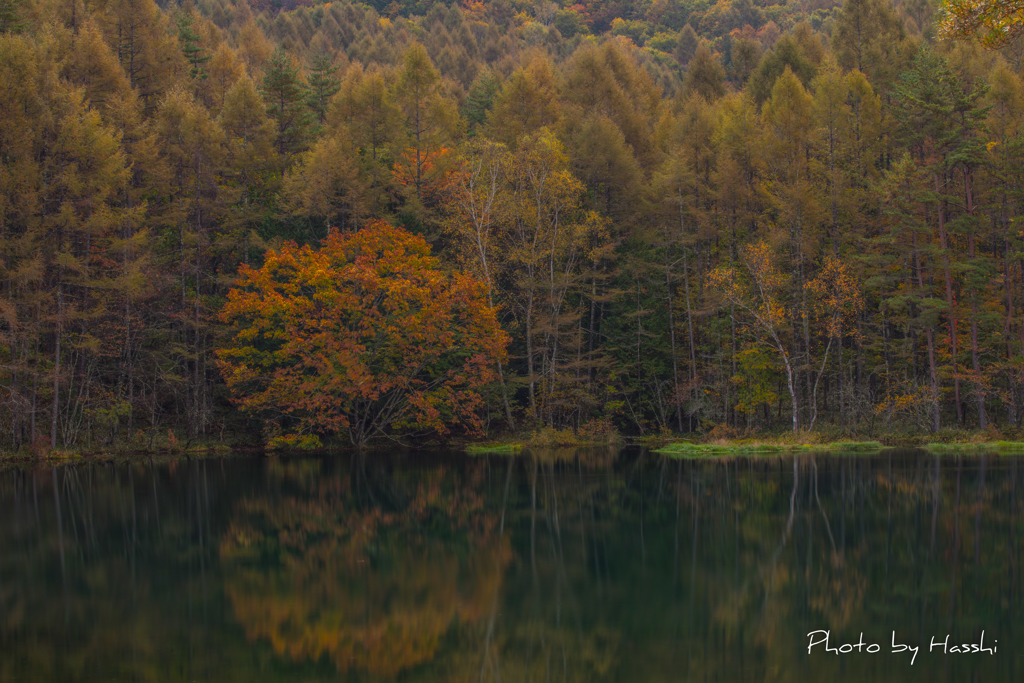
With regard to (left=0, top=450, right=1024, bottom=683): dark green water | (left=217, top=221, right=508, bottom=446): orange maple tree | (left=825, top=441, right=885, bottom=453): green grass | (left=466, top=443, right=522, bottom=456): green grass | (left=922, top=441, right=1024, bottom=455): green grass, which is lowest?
(left=922, top=441, right=1024, bottom=455): green grass

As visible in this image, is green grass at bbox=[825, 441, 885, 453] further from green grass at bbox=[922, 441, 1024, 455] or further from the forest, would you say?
the forest

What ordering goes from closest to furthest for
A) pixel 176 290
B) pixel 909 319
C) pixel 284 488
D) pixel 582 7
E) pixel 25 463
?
pixel 284 488 < pixel 25 463 < pixel 909 319 < pixel 176 290 < pixel 582 7

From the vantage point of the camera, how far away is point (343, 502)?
760 inches

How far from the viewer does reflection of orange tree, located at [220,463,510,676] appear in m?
8.74

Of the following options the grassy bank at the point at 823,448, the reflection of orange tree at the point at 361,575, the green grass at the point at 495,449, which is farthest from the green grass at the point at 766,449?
the reflection of orange tree at the point at 361,575

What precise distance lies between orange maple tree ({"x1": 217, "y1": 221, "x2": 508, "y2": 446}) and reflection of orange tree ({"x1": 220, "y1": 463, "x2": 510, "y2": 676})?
16.2 metres

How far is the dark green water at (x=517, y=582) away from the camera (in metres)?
7.98

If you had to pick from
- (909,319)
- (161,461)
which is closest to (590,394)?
(909,319)

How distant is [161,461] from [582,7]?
77903mm

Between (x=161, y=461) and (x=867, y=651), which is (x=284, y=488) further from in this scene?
(x=867, y=651)

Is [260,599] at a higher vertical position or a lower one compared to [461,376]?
lower

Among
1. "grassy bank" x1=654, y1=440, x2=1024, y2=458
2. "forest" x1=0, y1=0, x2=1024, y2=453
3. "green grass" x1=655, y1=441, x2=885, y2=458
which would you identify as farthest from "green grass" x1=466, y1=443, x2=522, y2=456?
"green grass" x1=655, y1=441, x2=885, y2=458

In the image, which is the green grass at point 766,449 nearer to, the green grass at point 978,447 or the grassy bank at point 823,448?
the grassy bank at point 823,448

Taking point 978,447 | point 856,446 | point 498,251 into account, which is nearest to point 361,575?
point 856,446
